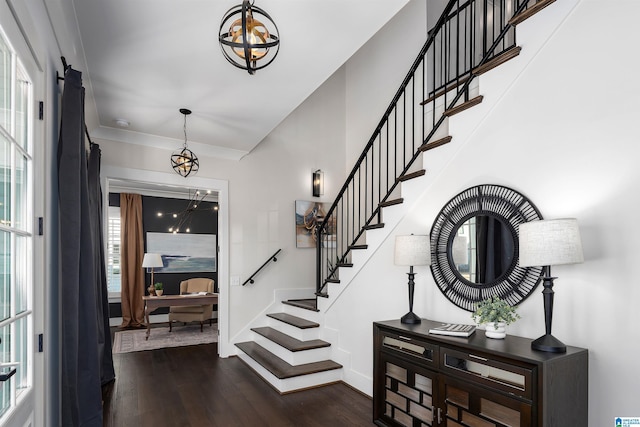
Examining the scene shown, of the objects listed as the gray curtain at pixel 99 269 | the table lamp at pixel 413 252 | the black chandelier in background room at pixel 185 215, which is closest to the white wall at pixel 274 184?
the gray curtain at pixel 99 269

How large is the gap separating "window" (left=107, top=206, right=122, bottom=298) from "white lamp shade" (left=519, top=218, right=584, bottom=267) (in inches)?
319

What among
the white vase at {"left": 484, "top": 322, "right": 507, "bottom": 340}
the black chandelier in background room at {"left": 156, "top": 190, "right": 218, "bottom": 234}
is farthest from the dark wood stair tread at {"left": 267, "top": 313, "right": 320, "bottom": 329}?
the black chandelier in background room at {"left": 156, "top": 190, "right": 218, "bottom": 234}

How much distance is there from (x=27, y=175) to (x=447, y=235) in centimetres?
275

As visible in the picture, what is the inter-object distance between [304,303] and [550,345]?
147 inches

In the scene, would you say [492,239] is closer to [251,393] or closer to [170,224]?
[251,393]

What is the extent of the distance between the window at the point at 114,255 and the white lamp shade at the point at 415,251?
7.03 meters

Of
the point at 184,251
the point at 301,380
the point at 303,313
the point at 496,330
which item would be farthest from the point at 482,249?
the point at 184,251

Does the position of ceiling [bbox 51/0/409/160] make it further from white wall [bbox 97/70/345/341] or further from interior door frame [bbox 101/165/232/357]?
white wall [bbox 97/70/345/341]

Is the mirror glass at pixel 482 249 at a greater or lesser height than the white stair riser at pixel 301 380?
greater

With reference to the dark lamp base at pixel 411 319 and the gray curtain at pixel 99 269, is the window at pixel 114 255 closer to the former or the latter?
the gray curtain at pixel 99 269

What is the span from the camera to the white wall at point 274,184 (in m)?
5.42

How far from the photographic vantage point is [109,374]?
432cm

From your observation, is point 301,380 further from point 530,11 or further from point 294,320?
point 530,11

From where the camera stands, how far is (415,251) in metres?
3.03
